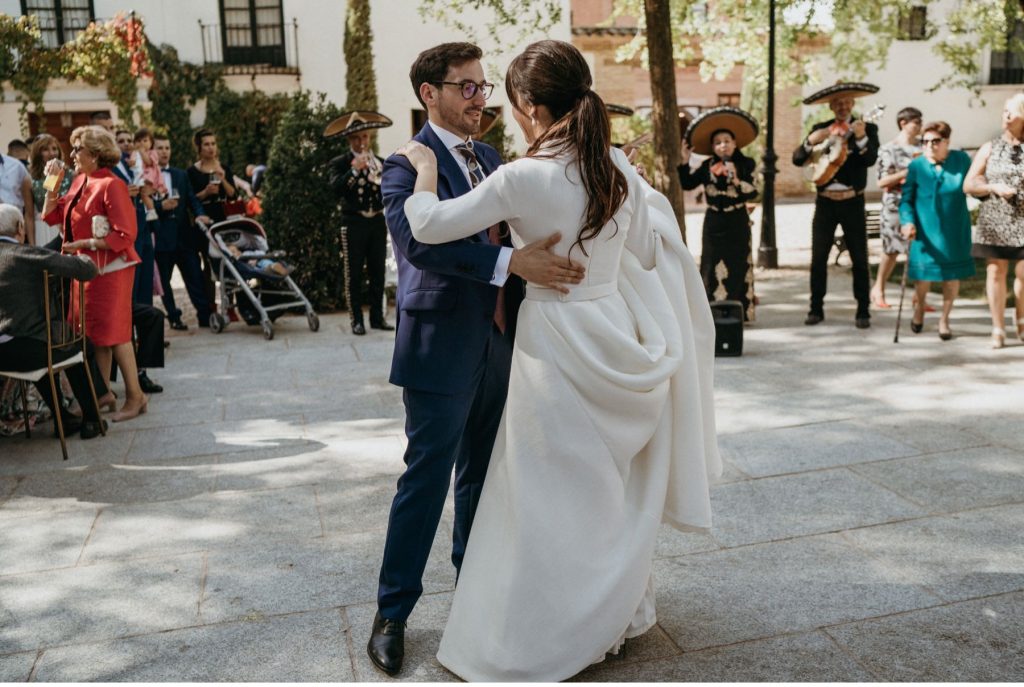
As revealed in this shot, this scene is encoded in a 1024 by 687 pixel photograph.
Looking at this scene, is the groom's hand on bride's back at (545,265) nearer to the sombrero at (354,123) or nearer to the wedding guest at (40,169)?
the wedding guest at (40,169)

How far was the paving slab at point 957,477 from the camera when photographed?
4938 millimetres

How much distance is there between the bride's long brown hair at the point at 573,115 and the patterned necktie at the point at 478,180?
1.37 feet

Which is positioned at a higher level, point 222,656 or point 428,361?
point 428,361

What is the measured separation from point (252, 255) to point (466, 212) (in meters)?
7.66

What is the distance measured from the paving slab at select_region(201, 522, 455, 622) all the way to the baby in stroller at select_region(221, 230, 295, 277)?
19.7ft

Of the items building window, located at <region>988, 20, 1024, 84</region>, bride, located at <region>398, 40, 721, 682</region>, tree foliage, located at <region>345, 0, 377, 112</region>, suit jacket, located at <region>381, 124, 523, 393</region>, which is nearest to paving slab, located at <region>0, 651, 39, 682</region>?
bride, located at <region>398, 40, 721, 682</region>

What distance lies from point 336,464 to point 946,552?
3198 mm

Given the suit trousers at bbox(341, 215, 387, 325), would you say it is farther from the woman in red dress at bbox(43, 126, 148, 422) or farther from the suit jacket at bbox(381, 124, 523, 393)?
the suit jacket at bbox(381, 124, 523, 393)

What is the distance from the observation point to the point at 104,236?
692 cm

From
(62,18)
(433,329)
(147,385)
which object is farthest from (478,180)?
(62,18)

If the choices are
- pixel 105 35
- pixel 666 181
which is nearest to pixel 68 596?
pixel 666 181

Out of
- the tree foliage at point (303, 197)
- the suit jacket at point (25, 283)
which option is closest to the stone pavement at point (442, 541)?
the suit jacket at point (25, 283)

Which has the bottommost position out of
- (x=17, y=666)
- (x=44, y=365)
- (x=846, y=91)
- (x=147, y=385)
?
(x=17, y=666)

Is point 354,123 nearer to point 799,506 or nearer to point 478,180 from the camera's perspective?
point 799,506
